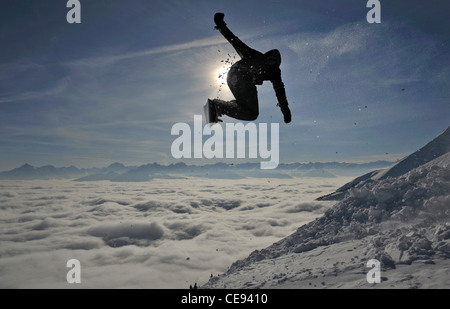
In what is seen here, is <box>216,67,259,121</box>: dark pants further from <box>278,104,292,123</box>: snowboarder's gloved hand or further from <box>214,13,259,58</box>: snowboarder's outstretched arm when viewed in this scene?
<box>278,104,292,123</box>: snowboarder's gloved hand

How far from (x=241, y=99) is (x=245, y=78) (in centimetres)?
33

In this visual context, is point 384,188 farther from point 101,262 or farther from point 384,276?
point 101,262

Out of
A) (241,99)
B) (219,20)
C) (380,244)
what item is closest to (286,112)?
(241,99)

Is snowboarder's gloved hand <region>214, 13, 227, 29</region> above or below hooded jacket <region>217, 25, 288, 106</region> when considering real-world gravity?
above

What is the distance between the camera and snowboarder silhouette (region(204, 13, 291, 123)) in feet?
13.1

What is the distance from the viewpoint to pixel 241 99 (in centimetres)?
424

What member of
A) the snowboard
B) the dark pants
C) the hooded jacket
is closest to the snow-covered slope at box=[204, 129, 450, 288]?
the dark pants

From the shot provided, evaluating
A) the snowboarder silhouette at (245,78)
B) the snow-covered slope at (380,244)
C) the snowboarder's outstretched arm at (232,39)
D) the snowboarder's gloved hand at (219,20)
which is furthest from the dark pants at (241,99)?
the snow-covered slope at (380,244)

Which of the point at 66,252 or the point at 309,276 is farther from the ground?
the point at 309,276

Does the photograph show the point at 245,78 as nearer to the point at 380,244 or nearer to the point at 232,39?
the point at 232,39

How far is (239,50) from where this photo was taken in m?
4.02

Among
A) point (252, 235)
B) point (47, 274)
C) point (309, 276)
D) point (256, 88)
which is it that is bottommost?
point (47, 274)
